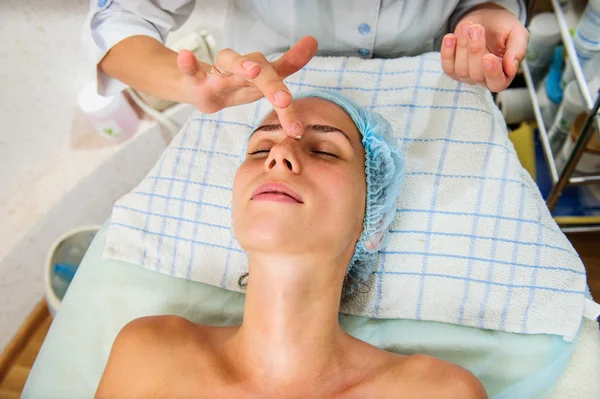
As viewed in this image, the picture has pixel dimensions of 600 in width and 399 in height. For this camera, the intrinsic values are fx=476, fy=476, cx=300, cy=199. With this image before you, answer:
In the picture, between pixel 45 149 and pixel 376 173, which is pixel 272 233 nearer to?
pixel 376 173

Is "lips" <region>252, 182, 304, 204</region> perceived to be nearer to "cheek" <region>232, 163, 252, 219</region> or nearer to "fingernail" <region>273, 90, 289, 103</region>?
"cheek" <region>232, 163, 252, 219</region>

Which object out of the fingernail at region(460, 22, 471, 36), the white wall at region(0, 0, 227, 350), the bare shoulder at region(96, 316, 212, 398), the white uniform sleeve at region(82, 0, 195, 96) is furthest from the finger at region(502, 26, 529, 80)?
the white wall at region(0, 0, 227, 350)

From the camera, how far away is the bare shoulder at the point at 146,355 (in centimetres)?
110

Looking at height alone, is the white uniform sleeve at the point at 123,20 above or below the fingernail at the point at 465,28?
above

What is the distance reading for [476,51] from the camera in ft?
3.52

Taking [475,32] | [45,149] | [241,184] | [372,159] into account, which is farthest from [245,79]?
[45,149]

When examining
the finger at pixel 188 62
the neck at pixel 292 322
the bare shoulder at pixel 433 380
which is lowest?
the bare shoulder at pixel 433 380

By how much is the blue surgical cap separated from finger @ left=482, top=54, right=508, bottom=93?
0.91 feet

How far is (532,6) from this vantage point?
6.07ft

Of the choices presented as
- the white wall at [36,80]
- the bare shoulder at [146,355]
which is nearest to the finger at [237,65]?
the bare shoulder at [146,355]

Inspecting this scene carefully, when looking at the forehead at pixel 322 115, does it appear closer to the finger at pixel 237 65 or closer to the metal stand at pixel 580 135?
the finger at pixel 237 65

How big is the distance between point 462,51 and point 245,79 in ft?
1.70

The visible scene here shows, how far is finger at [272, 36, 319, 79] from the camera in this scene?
41.2 inches

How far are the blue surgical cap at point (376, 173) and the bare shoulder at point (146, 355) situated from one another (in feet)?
1.57
